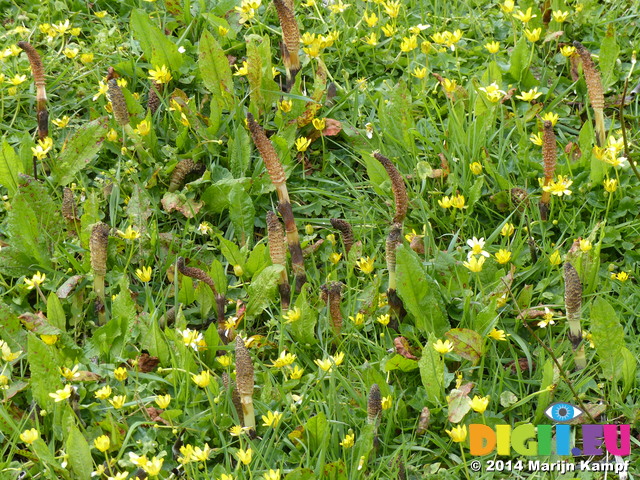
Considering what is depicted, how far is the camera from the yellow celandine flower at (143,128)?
3681 millimetres

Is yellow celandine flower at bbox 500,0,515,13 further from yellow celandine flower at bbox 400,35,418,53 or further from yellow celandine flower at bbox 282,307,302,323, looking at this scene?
yellow celandine flower at bbox 282,307,302,323

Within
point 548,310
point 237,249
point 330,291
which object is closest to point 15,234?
point 237,249

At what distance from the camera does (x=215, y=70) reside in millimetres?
3920

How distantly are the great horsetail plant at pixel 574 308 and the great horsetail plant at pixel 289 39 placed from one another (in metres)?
1.87

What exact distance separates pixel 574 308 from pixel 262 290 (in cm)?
123

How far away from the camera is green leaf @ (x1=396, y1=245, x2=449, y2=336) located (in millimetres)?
2977

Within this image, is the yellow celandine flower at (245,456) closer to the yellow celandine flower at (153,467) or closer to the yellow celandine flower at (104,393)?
the yellow celandine flower at (153,467)

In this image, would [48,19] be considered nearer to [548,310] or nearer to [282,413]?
[282,413]

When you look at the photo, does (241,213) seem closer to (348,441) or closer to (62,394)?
(62,394)

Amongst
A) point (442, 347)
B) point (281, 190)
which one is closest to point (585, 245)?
point (442, 347)

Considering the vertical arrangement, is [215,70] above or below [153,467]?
above

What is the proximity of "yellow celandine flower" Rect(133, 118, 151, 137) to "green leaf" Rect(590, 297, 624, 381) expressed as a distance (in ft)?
7.19

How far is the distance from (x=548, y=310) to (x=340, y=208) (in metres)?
1.16

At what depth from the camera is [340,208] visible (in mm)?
3723
